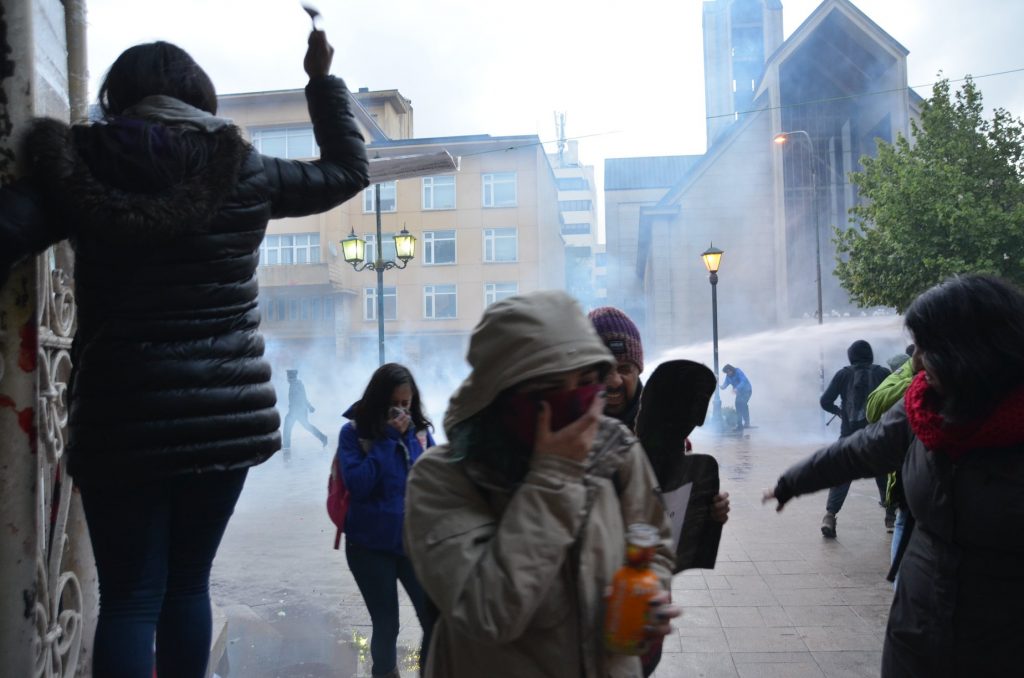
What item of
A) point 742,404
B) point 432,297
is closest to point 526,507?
point 742,404

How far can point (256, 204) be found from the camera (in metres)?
2.10

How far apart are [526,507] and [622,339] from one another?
159 centimetres

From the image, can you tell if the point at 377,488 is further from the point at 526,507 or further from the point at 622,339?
the point at 526,507

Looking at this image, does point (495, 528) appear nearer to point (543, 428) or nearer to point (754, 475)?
point (543, 428)

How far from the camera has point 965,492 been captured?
2.29 metres

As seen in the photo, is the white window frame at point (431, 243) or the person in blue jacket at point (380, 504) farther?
the white window frame at point (431, 243)

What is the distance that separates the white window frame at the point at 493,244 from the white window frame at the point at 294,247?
8.82 meters

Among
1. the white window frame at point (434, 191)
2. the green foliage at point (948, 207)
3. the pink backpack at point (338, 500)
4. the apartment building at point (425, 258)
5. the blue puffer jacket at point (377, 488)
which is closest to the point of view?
the blue puffer jacket at point (377, 488)

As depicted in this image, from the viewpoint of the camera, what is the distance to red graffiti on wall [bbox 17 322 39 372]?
6.99 feet

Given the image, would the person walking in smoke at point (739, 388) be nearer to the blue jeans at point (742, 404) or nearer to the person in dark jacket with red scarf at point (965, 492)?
the blue jeans at point (742, 404)

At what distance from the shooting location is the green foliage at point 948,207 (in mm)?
17469

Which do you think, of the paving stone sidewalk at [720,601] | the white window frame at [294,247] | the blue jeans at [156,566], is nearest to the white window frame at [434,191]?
the white window frame at [294,247]

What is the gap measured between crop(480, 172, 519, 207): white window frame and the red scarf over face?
38031 millimetres

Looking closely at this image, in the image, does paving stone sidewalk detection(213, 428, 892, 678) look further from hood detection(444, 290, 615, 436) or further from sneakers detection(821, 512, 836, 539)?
hood detection(444, 290, 615, 436)
